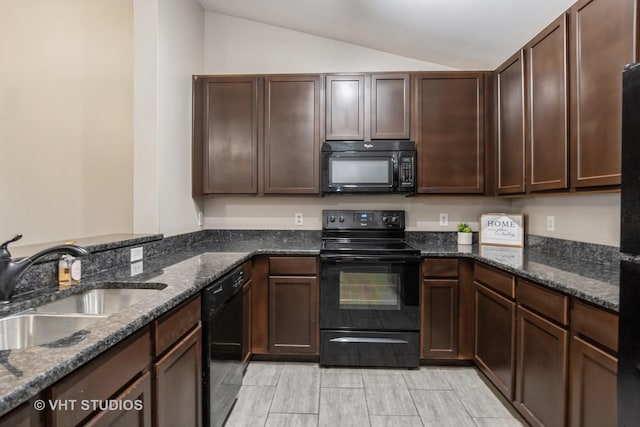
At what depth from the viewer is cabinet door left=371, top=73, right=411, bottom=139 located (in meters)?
2.77

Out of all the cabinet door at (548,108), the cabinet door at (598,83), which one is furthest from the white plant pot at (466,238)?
the cabinet door at (598,83)

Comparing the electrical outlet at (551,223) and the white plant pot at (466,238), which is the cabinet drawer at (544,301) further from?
the white plant pot at (466,238)

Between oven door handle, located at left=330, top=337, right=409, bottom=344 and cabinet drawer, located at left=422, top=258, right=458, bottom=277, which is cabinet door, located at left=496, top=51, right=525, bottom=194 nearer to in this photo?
cabinet drawer, located at left=422, top=258, right=458, bottom=277

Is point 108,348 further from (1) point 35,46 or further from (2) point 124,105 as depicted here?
(1) point 35,46

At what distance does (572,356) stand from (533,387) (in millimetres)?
419

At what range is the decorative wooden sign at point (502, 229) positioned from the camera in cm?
261

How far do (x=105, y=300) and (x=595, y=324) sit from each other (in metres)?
2.08

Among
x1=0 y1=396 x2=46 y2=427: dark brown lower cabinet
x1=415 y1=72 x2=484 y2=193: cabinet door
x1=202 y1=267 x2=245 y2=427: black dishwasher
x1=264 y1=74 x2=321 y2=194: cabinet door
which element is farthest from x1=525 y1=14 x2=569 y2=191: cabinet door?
x1=0 y1=396 x2=46 y2=427: dark brown lower cabinet

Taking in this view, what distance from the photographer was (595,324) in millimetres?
1319

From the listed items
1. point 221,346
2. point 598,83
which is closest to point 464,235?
point 598,83

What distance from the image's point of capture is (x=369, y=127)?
9.19 feet

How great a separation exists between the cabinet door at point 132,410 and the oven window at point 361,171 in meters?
1.97

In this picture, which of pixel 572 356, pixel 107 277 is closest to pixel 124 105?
pixel 107 277

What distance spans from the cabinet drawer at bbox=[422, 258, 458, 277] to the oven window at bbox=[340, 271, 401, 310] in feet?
0.83
